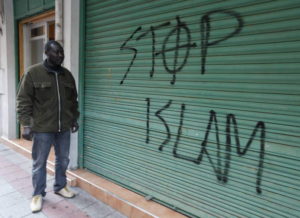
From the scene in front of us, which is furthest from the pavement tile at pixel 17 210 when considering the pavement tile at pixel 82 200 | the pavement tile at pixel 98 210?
the pavement tile at pixel 98 210

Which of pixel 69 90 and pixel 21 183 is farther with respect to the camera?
pixel 21 183

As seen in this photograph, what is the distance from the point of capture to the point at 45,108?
2.85 metres

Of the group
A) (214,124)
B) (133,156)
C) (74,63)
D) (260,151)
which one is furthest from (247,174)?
(74,63)

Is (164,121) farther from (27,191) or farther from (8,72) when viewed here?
(8,72)

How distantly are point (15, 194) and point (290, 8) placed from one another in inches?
158

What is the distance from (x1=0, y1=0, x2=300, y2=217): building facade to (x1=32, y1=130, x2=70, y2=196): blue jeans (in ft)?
2.10

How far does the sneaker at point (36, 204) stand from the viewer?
2.93 metres

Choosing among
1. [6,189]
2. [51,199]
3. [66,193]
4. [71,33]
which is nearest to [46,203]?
[51,199]

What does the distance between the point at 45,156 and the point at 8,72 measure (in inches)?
138

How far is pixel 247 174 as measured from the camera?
2.24 metres

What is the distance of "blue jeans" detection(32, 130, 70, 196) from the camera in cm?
289

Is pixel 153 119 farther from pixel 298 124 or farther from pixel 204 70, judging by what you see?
pixel 298 124

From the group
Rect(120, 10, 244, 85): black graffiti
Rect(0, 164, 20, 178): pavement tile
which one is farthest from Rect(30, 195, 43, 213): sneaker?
Rect(120, 10, 244, 85): black graffiti

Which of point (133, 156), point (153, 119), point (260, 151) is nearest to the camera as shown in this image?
point (260, 151)
